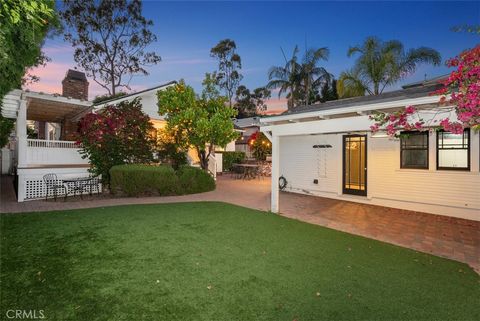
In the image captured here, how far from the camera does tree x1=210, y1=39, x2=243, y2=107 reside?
4081cm

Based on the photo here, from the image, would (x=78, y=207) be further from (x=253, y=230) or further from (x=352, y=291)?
(x=352, y=291)

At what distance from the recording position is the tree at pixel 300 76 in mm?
24234

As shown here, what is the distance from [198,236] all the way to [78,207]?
18.1 feet

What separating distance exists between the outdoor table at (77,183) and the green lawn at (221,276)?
408cm

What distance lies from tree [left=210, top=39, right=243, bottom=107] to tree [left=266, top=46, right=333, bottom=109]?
51.0 ft

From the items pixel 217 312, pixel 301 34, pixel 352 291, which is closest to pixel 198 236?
pixel 217 312

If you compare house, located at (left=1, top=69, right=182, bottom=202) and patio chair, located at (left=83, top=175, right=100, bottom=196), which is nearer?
house, located at (left=1, top=69, right=182, bottom=202)

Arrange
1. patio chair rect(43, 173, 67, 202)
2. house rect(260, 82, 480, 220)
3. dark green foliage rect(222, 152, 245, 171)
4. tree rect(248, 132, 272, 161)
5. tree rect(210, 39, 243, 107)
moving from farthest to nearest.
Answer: tree rect(210, 39, 243, 107)
dark green foliage rect(222, 152, 245, 171)
tree rect(248, 132, 272, 161)
patio chair rect(43, 173, 67, 202)
house rect(260, 82, 480, 220)

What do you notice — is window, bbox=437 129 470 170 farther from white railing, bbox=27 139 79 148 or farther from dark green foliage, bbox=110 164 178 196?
white railing, bbox=27 139 79 148

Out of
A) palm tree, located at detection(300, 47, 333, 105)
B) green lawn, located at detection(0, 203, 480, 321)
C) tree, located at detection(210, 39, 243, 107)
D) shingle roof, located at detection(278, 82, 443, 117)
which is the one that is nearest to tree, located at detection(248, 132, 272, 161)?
palm tree, located at detection(300, 47, 333, 105)

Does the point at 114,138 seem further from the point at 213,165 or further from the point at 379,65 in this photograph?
the point at 379,65

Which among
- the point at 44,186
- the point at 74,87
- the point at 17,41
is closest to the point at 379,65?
the point at 17,41

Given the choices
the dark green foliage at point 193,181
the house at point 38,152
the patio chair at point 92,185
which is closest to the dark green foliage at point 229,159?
the dark green foliage at point 193,181

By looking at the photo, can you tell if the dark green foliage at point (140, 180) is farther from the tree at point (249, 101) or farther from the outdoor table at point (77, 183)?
the tree at point (249, 101)
